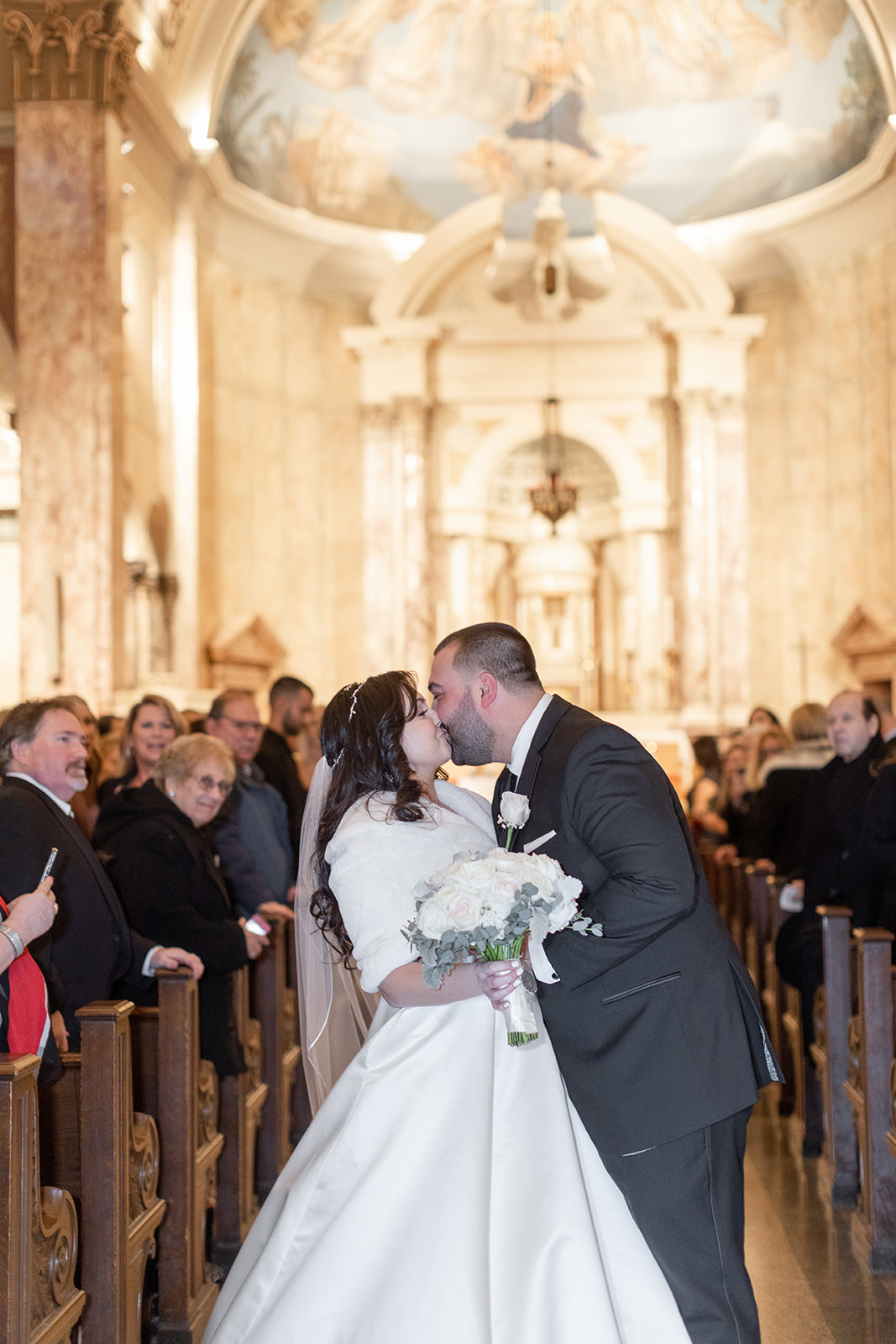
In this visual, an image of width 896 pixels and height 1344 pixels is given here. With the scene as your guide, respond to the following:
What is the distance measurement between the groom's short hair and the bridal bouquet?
23.6 inches

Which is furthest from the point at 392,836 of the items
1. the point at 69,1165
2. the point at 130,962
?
the point at 130,962

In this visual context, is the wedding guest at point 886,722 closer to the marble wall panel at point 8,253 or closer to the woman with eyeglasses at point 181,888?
the woman with eyeglasses at point 181,888

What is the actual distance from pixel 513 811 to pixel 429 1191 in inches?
34.4

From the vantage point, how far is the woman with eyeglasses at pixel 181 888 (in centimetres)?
493

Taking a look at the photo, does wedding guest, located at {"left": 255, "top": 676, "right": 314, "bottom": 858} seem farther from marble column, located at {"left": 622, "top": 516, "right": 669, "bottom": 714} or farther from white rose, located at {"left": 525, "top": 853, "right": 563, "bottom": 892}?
marble column, located at {"left": 622, "top": 516, "right": 669, "bottom": 714}

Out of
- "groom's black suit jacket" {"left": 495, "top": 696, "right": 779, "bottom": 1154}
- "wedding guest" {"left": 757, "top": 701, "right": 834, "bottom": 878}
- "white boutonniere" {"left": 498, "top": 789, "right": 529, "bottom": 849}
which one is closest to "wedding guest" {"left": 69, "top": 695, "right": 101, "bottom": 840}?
"white boutonniere" {"left": 498, "top": 789, "right": 529, "bottom": 849}

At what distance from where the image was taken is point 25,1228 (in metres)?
3.01

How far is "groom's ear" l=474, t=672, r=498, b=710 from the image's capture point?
3.37m

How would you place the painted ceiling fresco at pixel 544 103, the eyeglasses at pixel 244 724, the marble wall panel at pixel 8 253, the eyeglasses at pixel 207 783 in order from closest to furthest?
the eyeglasses at pixel 207 783 < the eyeglasses at pixel 244 724 < the marble wall panel at pixel 8 253 < the painted ceiling fresco at pixel 544 103

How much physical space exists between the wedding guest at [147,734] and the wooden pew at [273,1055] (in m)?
0.98

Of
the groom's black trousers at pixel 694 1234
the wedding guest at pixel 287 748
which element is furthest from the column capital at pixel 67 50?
the groom's black trousers at pixel 694 1234

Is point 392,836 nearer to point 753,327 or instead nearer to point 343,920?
point 343,920

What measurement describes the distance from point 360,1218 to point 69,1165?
3.13 ft

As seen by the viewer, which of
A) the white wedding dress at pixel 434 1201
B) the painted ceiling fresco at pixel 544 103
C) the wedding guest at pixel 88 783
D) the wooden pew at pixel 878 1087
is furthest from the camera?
the painted ceiling fresco at pixel 544 103
